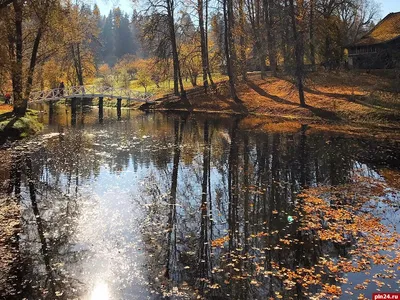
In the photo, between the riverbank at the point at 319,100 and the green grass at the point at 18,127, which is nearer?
the green grass at the point at 18,127

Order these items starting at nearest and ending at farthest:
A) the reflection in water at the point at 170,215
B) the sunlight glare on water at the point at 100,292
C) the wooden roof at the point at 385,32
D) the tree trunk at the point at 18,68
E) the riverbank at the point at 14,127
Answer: the sunlight glare on water at the point at 100,292
the reflection in water at the point at 170,215
the tree trunk at the point at 18,68
the riverbank at the point at 14,127
the wooden roof at the point at 385,32

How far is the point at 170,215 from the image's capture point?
32.7 feet

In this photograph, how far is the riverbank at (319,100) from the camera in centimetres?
2580

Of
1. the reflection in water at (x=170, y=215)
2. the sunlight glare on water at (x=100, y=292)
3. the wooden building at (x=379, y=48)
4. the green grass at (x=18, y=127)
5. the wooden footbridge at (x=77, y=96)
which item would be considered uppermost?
the wooden building at (x=379, y=48)

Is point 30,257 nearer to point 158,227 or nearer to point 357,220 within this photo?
point 158,227

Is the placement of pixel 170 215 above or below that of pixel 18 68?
below

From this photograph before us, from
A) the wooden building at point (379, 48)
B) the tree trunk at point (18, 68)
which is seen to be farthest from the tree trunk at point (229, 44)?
the tree trunk at point (18, 68)

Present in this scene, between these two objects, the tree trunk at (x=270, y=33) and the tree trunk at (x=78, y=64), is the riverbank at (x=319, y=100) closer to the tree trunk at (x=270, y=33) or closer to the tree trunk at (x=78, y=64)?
the tree trunk at (x=270, y=33)

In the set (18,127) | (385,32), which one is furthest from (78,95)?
(385,32)

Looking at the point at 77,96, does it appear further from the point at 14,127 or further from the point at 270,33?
the point at 270,33

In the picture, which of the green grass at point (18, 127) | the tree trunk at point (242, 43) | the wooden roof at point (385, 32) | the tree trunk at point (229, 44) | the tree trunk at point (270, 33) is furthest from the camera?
the tree trunk at point (242, 43)

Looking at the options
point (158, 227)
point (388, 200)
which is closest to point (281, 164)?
point (388, 200)

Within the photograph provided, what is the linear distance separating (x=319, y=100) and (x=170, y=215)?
2292 centimetres

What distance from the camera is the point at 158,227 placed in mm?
9172
